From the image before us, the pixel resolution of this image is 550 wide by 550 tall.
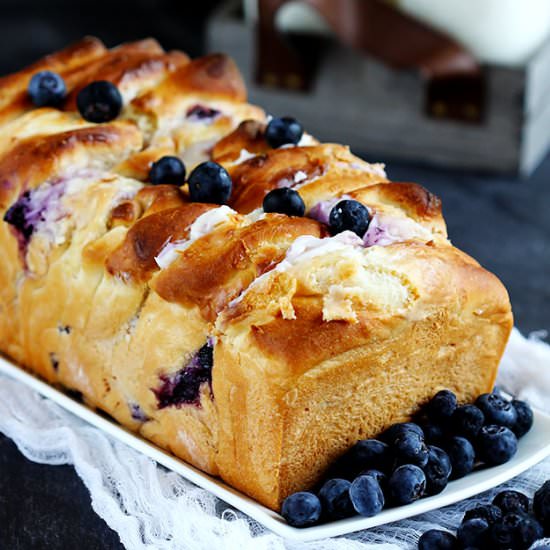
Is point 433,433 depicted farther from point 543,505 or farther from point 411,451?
point 543,505

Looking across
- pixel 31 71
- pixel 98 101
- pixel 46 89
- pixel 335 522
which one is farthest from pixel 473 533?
pixel 31 71

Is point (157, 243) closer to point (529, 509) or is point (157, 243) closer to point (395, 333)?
point (395, 333)

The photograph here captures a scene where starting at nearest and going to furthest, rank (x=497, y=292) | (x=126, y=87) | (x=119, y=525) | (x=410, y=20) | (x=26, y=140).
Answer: (x=119, y=525)
(x=497, y=292)
(x=26, y=140)
(x=126, y=87)
(x=410, y=20)

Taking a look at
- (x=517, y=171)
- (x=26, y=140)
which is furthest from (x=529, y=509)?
(x=517, y=171)

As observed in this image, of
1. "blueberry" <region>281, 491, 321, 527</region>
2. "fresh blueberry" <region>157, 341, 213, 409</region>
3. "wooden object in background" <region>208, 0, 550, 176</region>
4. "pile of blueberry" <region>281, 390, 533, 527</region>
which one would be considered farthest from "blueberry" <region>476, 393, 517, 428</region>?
"wooden object in background" <region>208, 0, 550, 176</region>

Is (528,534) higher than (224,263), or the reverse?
(224,263)

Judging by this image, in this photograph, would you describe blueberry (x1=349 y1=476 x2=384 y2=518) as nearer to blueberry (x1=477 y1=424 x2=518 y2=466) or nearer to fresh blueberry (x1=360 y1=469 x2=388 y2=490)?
fresh blueberry (x1=360 y1=469 x2=388 y2=490)
